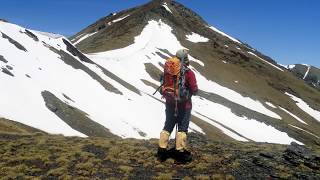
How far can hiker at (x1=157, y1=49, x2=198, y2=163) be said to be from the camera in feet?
61.7

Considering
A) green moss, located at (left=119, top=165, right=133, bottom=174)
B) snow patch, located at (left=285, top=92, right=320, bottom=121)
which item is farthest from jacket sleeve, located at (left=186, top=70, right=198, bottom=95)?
snow patch, located at (left=285, top=92, right=320, bottom=121)

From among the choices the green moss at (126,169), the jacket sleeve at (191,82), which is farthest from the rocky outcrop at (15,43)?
A: the jacket sleeve at (191,82)

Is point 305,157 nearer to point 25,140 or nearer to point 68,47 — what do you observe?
point 25,140

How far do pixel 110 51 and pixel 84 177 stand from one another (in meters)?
123

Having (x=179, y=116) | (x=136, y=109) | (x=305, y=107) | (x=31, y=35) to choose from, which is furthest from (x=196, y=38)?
(x=179, y=116)

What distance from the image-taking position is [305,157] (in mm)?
22422

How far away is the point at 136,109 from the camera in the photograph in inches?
2965

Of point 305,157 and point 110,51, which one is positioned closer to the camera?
point 305,157

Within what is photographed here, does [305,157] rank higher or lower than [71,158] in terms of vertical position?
higher

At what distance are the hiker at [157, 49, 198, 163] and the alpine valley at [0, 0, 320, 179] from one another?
4.91ft

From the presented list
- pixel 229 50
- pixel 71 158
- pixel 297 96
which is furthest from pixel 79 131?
pixel 229 50

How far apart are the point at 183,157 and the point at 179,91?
3035 mm

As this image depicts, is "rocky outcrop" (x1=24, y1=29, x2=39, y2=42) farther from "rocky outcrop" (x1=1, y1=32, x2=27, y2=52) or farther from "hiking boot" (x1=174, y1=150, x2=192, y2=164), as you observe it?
"hiking boot" (x1=174, y1=150, x2=192, y2=164)

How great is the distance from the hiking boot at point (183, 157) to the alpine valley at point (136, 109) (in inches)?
16.2
